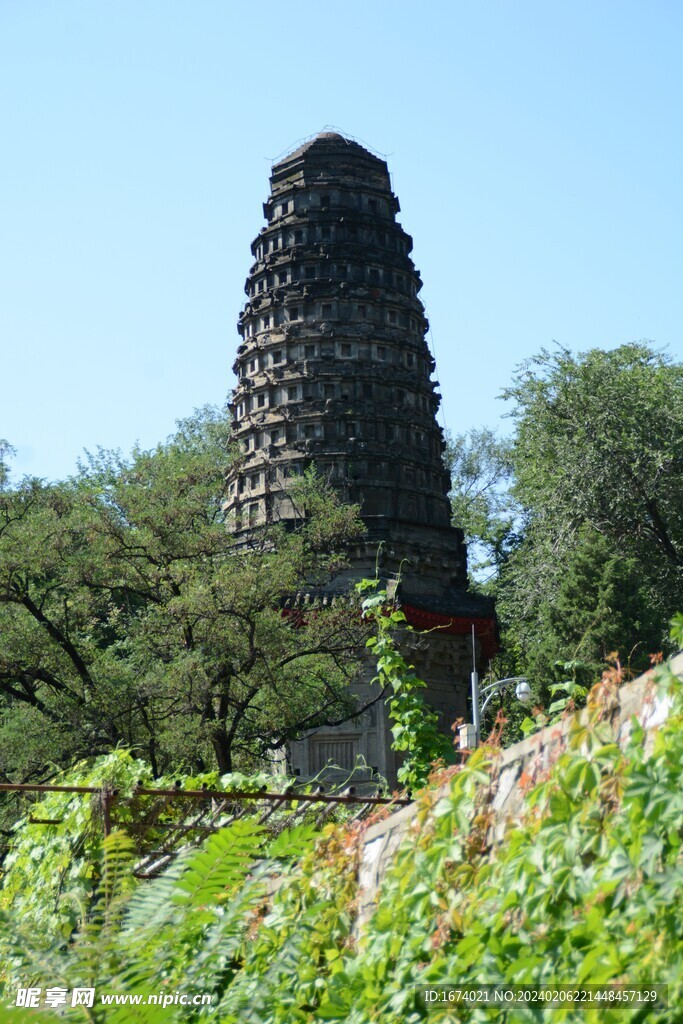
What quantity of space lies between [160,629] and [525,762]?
875 inches

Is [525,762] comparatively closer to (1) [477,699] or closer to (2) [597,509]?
(1) [477,699]

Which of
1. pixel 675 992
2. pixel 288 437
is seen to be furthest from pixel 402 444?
pixel 675 992

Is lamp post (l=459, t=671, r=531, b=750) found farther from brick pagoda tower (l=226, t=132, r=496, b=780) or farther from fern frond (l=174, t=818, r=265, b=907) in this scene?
fern frond (l=174, t=818, r=265, b=907)

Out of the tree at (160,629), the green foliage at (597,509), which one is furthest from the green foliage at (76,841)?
the green foliage at (597,509)

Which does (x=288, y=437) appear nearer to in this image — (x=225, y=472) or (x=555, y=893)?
(x=225, y=472)

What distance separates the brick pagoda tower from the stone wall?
28.9 meters

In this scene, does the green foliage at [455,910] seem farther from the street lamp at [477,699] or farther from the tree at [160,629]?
the tree at [160,629]

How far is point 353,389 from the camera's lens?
1542 inches

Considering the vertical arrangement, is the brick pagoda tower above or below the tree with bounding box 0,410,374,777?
above

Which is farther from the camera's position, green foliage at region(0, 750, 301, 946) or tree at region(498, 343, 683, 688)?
tree at region(498, 343, 683, 688)

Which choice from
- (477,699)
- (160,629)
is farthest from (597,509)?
(160,629)

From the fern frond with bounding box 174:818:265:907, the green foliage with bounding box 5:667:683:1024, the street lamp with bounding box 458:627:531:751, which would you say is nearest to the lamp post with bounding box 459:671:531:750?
the street lamp with bounding box 458:627:531:751

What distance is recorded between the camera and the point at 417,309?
41.0 m

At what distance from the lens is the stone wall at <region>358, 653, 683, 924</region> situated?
4.50 meters
